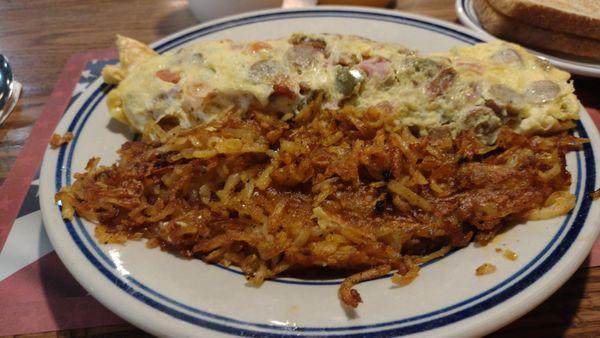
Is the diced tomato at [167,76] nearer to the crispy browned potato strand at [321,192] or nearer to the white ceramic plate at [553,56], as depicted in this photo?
the crispy browned potato strand at [321,192]

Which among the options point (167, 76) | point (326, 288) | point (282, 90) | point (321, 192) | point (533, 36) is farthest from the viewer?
point (533, 36)

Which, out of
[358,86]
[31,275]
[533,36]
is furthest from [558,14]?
[31,275]

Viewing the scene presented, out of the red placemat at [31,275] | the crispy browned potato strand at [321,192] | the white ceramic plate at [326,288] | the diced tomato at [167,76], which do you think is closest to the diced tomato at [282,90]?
the crispy browned potato strand at [321,192]

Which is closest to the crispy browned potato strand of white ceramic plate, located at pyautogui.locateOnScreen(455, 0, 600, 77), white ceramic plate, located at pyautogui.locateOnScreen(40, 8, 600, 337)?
white ceramic plate, located at pyautogui.locateOnScreen(40, 8, 600, 337)

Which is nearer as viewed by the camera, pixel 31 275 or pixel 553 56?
pixel 31 275

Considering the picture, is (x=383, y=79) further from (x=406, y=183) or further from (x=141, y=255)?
(x=141, y=255)

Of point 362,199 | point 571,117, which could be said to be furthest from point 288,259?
point 571,117

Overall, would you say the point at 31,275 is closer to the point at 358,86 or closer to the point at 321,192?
the point at 321,192
